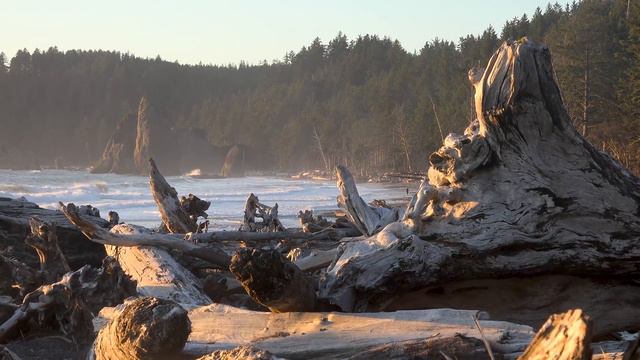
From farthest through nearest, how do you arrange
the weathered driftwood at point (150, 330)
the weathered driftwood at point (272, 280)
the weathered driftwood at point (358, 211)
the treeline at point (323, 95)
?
the treeline at point (323, 95) < the weathered driftwood at point (358, 211) < the weathered driftwood at point (272, 280) < the weathered driftwood at point (150, 330)

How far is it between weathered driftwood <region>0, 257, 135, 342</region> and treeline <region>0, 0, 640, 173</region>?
28.0 meters

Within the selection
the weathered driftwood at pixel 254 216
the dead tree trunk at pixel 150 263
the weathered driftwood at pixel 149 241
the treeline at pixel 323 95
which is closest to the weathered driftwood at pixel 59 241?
the dead tree trunk at pixel 150 263

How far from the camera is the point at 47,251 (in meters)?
5.31

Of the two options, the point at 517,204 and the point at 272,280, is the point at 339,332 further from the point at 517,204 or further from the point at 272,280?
the point at 517,204

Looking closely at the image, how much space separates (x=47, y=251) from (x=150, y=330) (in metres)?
2.73

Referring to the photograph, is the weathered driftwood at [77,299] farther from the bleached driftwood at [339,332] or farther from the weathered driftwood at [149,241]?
the bleached driftwood at [339,332]

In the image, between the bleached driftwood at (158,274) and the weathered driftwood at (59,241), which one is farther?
the weathered driftwood at (59,241)

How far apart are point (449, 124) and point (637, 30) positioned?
24.4 meters

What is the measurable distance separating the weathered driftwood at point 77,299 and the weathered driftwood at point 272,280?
1594 mm

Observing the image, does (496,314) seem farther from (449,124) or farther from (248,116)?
(248,116)

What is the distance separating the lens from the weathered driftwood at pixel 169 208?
6.85 metres

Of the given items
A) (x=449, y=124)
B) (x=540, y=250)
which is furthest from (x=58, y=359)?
(x=449, y=124)

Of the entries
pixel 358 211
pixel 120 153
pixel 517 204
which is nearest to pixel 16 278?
pixel 358 211

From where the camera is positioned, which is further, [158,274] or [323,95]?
[323,95]
